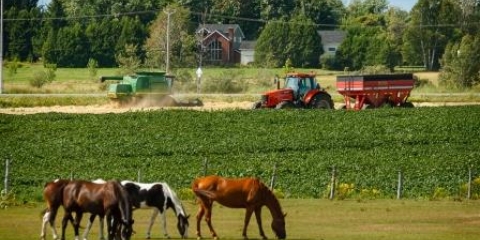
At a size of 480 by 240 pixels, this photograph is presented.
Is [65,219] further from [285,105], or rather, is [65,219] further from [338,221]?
[285,105]

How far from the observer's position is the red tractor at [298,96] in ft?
204

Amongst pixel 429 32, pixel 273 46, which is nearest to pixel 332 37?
pixel 273 46

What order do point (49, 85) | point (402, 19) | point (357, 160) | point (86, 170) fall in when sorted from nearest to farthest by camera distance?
point (86, 170), point (357, 160), point (49, 85), point (402, 19)

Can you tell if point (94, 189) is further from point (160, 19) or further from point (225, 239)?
point (160, 19)

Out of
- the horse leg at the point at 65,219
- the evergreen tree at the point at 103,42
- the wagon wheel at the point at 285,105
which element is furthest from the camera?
the evergreen tree at the point at 103,42

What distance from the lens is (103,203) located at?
25.5 m

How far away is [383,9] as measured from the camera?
538 feet

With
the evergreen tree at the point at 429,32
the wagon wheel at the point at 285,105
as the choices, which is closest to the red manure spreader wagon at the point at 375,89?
the wagon wheel at the point at 285,105

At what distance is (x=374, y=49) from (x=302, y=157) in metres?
77.5

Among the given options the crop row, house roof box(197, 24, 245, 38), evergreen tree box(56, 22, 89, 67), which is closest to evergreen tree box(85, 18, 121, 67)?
evergreen tree box(56, 22, 89, 67)

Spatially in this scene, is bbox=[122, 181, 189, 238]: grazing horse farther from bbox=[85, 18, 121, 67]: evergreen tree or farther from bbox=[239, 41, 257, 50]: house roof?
bbox=[239, 41, 257, 50]: house roof

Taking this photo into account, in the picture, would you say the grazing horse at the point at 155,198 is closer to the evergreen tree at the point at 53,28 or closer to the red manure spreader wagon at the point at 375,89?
the red manure spreader wagon at the point at 375,89

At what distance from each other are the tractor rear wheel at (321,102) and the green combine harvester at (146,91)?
385 inches

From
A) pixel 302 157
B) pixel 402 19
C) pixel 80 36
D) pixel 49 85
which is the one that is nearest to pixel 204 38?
pixel 80 36
